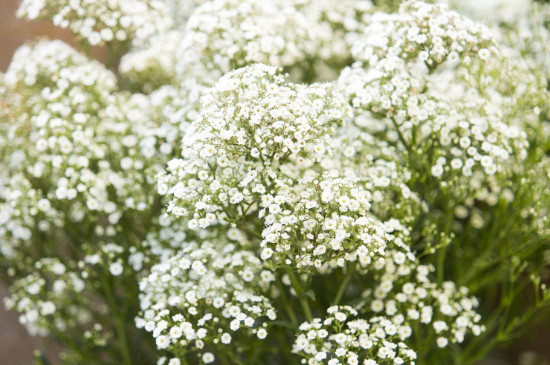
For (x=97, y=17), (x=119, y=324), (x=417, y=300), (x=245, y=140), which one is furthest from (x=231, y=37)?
(x=119, y=324)

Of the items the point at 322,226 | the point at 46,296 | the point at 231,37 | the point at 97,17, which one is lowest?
the point at 322,226

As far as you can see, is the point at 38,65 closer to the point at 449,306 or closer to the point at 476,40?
the point at 476,40

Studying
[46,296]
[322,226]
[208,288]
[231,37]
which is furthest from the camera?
[46,296]

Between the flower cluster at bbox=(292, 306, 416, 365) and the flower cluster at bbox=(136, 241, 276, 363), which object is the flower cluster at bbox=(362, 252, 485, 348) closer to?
the flower cluster at bbox=(292, 306, 416, 365)

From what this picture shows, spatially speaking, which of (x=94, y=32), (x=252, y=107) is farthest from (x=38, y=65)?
(x=252, y=107)

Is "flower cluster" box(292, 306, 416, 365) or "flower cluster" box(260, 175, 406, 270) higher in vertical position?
"flower cluster" box(260, 175, 406, 270)

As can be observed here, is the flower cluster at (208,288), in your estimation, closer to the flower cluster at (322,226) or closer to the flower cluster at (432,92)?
the flower cluster at (322,226)

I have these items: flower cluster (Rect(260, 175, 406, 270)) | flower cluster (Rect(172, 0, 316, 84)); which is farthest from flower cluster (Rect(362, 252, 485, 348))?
flower cluster (Rect(172, 0, 316, 84))

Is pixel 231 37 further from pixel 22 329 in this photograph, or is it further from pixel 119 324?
pixel 22 329

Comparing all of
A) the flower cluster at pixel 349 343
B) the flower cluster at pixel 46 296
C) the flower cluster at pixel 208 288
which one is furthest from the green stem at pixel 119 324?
the flower cluster at pixel 349 343

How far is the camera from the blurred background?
19.8 ft

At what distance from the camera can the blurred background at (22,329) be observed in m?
6.04

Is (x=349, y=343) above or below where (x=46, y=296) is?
below

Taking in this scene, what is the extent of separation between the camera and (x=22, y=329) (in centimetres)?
624
